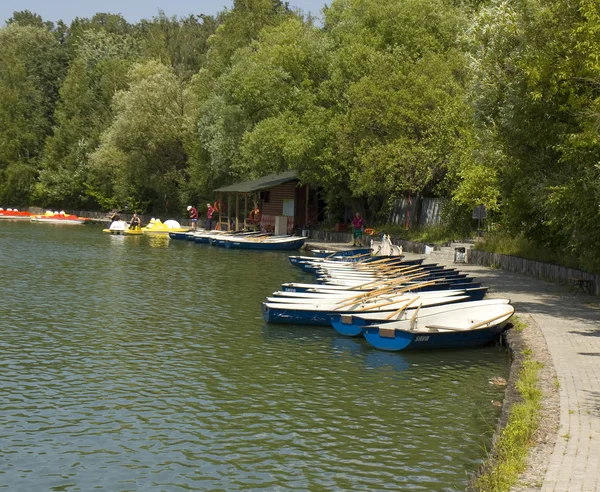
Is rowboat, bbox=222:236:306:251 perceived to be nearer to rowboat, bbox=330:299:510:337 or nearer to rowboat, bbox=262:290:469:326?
rowboat, bbox=262:290:469:326

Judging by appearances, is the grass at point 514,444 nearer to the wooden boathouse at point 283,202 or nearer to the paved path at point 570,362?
the paved path at point 570,362

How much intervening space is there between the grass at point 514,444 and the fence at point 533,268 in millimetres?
13117

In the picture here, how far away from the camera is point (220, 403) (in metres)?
15.3

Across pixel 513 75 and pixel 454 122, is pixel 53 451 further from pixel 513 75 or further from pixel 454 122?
pixel 454 122

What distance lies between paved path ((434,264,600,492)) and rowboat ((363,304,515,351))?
1057mm

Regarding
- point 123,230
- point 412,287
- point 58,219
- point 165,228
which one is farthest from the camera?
point 58,219

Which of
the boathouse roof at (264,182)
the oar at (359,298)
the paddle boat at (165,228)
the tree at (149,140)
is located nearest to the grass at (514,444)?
the oar at (359,298)

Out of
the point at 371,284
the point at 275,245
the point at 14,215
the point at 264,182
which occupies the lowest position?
the point at 371,284

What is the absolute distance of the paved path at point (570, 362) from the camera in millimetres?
9398

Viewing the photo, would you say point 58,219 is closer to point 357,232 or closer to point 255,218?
point 255,218

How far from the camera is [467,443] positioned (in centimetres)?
1305

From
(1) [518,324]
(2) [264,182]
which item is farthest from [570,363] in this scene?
(2) [264,182]

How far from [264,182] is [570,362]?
4622 centimetres

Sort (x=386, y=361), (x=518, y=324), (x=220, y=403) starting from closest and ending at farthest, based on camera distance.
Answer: (x=220, y=403), (x=386, y=361), (x=518, y=324)
